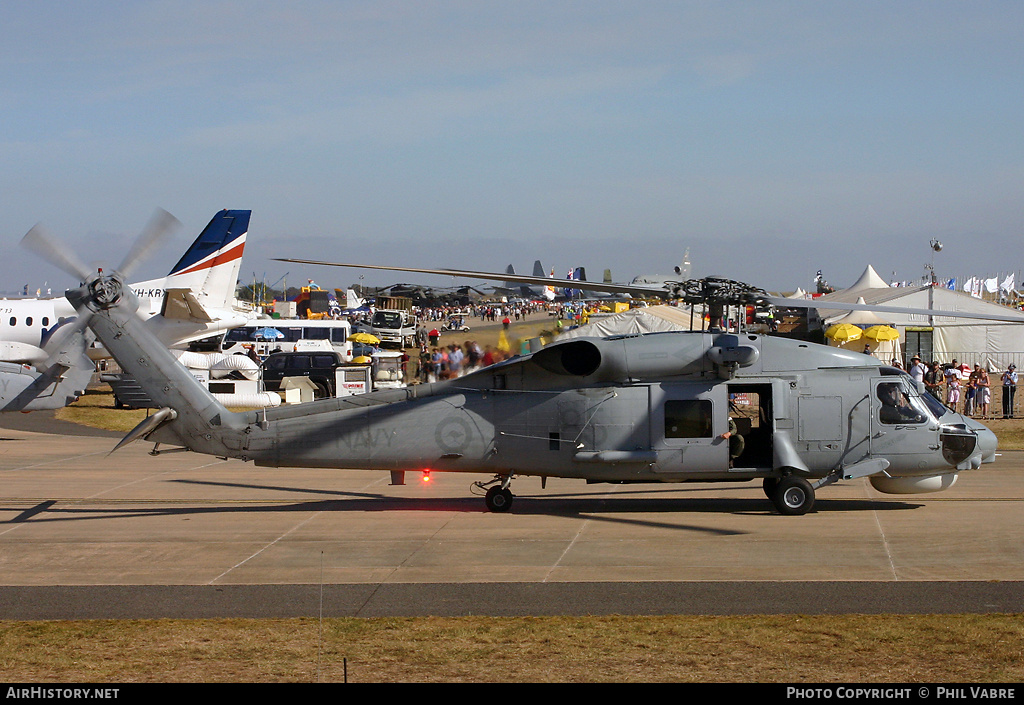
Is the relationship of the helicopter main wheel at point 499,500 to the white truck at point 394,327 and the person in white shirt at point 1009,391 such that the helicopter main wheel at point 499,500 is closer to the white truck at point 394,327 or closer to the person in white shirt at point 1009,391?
the person in white shirt at point 1009,391

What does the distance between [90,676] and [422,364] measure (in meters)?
8.41

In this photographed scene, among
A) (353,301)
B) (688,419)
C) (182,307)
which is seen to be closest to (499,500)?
(688,419)

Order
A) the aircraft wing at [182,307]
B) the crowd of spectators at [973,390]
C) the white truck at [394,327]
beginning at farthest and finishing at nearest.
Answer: the white truck at [394,327], the aircraft wing at [182,307], the crowd of spectators at [973,390]

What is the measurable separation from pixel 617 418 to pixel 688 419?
1046 millimetres

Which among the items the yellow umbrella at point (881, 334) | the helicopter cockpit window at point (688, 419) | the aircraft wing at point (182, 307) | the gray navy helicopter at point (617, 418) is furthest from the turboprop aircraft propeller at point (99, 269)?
the yellow umbrella at point (881, 334)

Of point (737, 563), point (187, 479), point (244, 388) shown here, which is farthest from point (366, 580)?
point (244, 388)

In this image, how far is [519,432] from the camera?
1437cm

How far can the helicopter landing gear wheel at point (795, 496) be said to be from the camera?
46.5 feet

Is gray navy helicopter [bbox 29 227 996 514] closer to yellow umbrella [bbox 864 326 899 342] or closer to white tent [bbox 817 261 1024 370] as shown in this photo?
yellow umbrella [bbox 864 326 899 342]

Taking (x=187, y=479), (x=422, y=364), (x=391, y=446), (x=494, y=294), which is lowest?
(x=187, y=479)

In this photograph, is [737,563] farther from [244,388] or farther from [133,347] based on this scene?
[244,388]

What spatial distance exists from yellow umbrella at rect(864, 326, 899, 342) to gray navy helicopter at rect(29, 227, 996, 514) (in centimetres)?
2550

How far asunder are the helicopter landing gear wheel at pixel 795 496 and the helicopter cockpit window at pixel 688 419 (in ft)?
4.60

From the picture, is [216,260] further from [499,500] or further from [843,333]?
[499,500]
